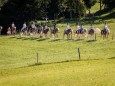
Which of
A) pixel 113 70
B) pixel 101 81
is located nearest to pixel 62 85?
pixel 101 81

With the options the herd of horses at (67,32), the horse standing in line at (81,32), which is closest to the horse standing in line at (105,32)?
the herd of horses at (67,32)

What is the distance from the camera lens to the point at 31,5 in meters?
85.7

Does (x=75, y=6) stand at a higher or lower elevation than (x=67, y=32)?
higher

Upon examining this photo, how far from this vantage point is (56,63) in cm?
4178

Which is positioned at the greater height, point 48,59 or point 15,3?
point 15,3

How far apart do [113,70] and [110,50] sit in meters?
15.3

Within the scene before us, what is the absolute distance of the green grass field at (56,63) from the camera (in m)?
30.3

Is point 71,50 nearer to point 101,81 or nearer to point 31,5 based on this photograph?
point 101,81

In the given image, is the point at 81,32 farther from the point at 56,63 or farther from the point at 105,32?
the point at 56,63

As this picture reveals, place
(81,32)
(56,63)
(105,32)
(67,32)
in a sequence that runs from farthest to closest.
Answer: (67,32), (81,32), (105,32), (56,63)

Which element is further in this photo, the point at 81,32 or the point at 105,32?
the point at 81,32

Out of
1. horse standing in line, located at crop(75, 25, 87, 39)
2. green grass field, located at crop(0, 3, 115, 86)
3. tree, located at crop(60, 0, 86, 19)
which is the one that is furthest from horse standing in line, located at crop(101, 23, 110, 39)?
tree, located at crop(60, 0, 86, 19)

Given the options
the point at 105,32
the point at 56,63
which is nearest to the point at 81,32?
the point at 105,32

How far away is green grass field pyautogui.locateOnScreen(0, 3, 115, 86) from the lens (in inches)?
1195
